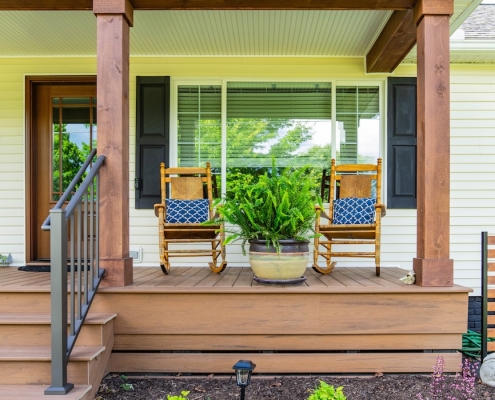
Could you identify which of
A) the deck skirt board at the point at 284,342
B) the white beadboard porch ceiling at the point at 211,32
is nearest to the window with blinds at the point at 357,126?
the white beadboard porch ceiling at the point at 211,32

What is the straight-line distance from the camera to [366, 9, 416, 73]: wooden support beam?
3292mm

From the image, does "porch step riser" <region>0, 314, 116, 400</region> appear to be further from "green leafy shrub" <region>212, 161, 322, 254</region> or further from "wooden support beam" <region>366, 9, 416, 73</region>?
"wooden support beam" <region>366, 9, 416, 73</region>

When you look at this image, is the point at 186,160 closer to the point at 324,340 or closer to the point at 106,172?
the point at 106,172

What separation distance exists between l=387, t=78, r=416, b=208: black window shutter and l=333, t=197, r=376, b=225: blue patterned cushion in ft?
2.52

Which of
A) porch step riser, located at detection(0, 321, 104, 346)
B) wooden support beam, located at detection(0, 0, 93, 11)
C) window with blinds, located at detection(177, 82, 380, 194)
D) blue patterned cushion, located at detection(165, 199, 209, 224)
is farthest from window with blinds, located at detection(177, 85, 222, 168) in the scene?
porch step riser, located at detection(0, 321, 104, 346)

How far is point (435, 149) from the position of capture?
9.57 ft

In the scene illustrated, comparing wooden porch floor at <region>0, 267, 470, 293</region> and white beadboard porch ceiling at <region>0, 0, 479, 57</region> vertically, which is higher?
white beadboard porch ceiling at <region>0, 0, 479, 57</region>

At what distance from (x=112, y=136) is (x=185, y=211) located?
107 cm

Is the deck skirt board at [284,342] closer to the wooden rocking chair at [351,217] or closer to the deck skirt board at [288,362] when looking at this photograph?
the deck skirt board at [288,362]

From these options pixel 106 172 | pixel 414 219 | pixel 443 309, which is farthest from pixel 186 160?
pixel 443 309

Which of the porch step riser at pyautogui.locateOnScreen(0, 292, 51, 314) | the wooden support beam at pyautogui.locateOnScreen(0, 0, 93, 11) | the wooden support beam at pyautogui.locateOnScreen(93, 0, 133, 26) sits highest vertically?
the wooden support beam at pyautogui.locateOnScreen(0, 0, 93, 11)

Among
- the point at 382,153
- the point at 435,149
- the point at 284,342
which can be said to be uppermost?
the point at 382,153

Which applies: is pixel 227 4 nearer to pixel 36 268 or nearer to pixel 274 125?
pixel 274 125

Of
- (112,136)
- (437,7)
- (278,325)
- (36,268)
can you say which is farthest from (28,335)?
(437,7)
